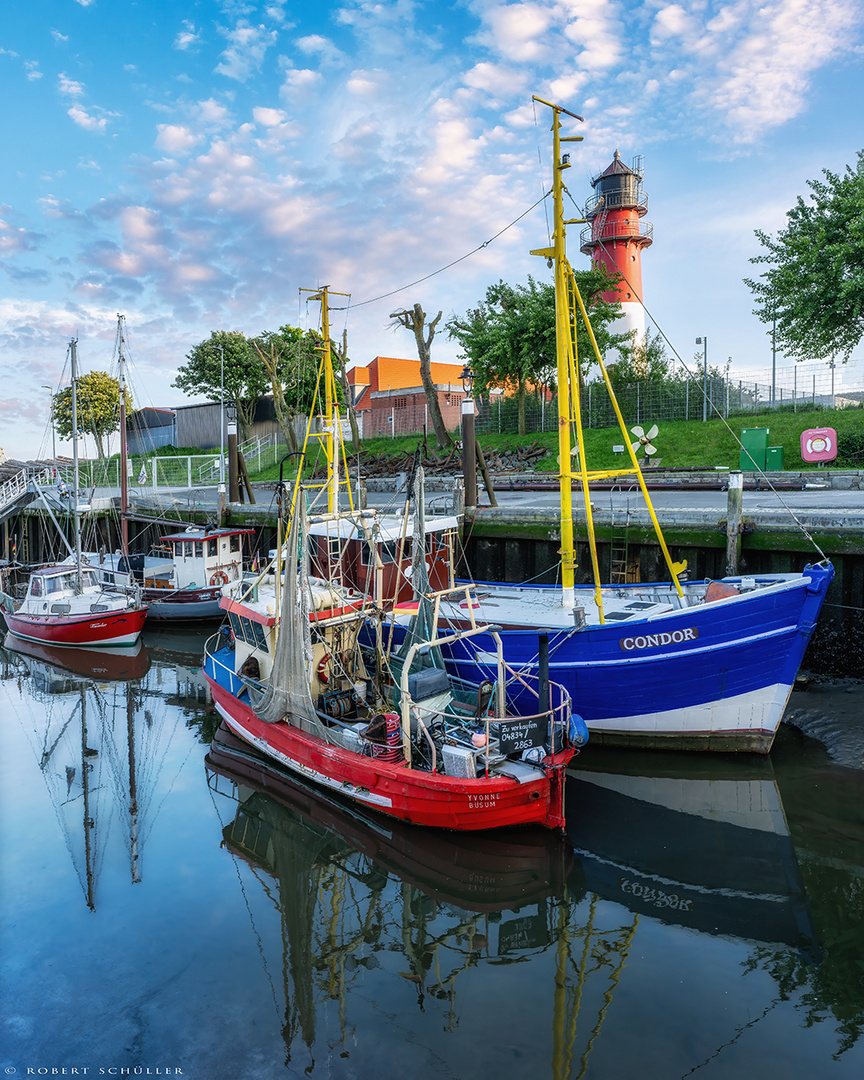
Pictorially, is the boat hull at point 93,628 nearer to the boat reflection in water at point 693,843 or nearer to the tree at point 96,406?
the boat reflection in water at point 693,843

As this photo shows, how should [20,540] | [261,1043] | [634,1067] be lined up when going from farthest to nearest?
[20,540] < [261,1043] < [634,1067]

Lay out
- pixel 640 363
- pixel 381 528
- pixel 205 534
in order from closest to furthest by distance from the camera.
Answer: pixel 381 528, pixel 205 534, pixel 640 363

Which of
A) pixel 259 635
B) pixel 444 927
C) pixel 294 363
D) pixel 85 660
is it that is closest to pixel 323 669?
pixel 259 635

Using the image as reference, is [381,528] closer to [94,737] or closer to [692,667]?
[692,667]

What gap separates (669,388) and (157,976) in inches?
1254

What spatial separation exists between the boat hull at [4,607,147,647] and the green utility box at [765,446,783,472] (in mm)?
21875

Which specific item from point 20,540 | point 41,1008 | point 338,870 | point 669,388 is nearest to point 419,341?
point 669,388

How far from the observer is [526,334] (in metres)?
33.2

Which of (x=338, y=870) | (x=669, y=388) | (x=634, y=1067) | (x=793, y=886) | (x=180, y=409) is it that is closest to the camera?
(x=634, y=1067)

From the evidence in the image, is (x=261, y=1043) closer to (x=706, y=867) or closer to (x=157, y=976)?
(x=157, y=976)

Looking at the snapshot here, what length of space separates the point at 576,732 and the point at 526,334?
27.3 meters

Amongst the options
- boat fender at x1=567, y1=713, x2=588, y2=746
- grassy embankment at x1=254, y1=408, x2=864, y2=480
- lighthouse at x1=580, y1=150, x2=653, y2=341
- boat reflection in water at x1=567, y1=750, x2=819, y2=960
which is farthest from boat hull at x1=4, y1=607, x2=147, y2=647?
lighthouse at x1=580, y1=150, x2=653, y2=341

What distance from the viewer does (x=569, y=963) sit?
6828 mm

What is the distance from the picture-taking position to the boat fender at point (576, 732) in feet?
30.3
